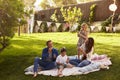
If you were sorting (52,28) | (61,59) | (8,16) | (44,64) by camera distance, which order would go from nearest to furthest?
(61,59) < (44,64) < (8,16) < (52,28)

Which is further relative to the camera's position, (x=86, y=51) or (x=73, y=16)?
(x=73, y=16)

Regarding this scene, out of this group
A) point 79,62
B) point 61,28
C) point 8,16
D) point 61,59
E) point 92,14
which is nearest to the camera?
point 61,59

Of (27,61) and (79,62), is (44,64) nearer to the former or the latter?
(79,62)

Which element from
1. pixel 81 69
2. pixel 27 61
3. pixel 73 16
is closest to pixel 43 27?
pixel 73 16

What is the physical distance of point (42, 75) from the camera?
33.9ft

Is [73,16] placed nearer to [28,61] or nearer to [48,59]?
[28,61]

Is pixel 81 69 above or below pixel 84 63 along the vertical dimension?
below

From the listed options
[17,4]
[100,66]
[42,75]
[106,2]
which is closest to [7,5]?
[17,4]

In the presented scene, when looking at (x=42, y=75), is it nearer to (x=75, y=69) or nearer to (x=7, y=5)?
(x=75, y=69)

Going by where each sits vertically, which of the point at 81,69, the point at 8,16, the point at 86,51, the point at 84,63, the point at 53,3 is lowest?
the point at 81,69

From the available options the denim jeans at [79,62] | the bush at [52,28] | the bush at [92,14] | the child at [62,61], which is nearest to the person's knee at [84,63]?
the denim jeans at [79,62]

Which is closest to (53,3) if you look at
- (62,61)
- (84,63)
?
(84,63)

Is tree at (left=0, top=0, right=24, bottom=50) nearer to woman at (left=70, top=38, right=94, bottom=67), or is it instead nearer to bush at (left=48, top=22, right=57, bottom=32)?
woman at (left=70, top=38, right=94, bottom=67)

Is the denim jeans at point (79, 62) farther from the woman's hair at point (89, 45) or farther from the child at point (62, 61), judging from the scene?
the woman's hair at point (89, 45)
